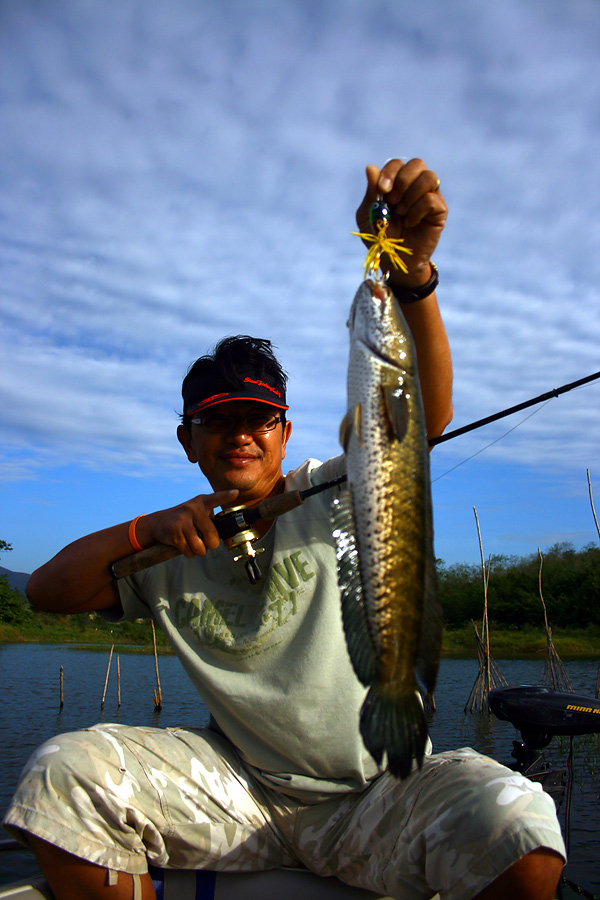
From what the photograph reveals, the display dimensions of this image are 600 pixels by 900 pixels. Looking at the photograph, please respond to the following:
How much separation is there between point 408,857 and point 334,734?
1.96 ft

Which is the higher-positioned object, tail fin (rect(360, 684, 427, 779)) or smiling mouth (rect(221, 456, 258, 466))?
smiling mouth (rect(221, 456, 258, 466))

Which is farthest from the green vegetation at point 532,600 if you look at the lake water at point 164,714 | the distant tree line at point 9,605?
the distant tree line at point 9,605

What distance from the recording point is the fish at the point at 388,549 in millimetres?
1700

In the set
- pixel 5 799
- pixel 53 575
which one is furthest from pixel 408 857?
pixel 5 799

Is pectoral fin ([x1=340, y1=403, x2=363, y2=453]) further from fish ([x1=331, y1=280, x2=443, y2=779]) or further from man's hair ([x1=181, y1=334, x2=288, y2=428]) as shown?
man's hair ([x1=181, y1=334, x2=288, y2=428])

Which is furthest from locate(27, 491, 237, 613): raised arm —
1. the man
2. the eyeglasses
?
the eyeglasses

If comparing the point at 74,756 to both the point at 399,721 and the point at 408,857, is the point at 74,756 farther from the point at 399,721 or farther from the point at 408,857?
the point at 399,721

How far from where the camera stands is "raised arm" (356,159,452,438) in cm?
247

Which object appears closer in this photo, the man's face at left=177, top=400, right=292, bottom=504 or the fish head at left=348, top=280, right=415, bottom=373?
the fish head at left=348, top=280, right=415, bottom=373

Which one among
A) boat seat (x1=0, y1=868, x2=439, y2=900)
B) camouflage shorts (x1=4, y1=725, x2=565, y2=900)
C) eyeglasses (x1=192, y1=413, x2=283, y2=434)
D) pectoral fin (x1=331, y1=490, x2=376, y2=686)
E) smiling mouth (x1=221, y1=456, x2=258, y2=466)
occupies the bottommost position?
boat seat (x1=0, y1=868, x2=439, y2=900)

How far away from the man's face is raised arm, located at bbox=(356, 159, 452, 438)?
108 centimetres

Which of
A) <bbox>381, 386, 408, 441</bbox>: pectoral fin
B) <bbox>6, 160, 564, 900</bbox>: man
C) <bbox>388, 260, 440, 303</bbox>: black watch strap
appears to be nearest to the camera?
<bbox>381, 386, 408, 441</bbox>: pectoral fin

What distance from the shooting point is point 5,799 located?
13266 millimetres

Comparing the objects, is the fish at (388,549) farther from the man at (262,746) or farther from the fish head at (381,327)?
the man at (262,746)
